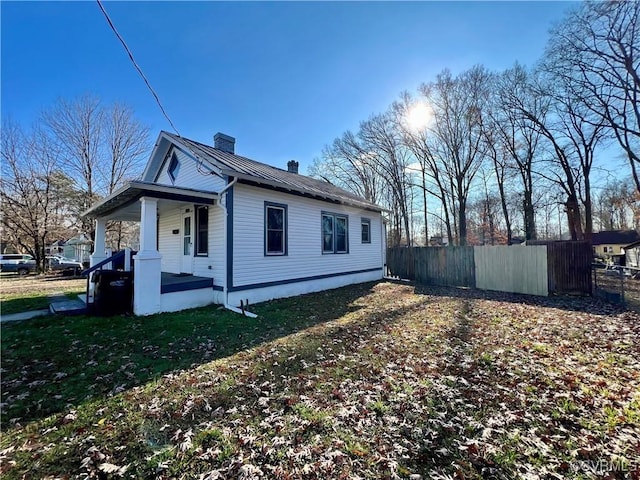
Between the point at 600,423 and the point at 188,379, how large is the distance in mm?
4600

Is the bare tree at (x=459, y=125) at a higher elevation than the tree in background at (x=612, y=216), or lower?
higher

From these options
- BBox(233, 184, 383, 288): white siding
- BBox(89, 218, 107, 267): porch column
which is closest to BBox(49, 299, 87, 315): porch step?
BBox(89, 218, 107, 267): porch column

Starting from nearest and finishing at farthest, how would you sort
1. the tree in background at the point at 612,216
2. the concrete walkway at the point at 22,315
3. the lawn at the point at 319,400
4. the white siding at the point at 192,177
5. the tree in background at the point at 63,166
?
the lawn at the point at 319,400, the concrete walkway at the point at 22,315, the white siding at the point at 192,177, the tree in background at the point at 63,166, the tree in background at the point at 612,216

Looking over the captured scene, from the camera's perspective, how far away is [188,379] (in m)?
3.74

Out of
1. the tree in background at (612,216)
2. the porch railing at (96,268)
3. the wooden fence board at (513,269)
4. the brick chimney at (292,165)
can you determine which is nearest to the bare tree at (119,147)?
the brick chimney at (292,165)

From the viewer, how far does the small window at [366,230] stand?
43.5 ft

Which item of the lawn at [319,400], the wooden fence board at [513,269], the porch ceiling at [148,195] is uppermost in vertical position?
the porch ceiling at [148,195]

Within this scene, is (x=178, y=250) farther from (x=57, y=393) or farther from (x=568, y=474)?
(x=568, y=474)

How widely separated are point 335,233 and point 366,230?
2.54 metres

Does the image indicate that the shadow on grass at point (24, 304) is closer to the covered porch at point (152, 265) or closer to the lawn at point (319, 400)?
the covered porch at point (152, 265)

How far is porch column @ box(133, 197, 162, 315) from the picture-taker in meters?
6.58

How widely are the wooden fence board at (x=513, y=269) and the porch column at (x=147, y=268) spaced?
11.5 metres

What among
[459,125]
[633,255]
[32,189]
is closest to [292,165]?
[459,125]

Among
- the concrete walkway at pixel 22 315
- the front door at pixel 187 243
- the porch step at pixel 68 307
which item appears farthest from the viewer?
the front door at pixel 187 243
